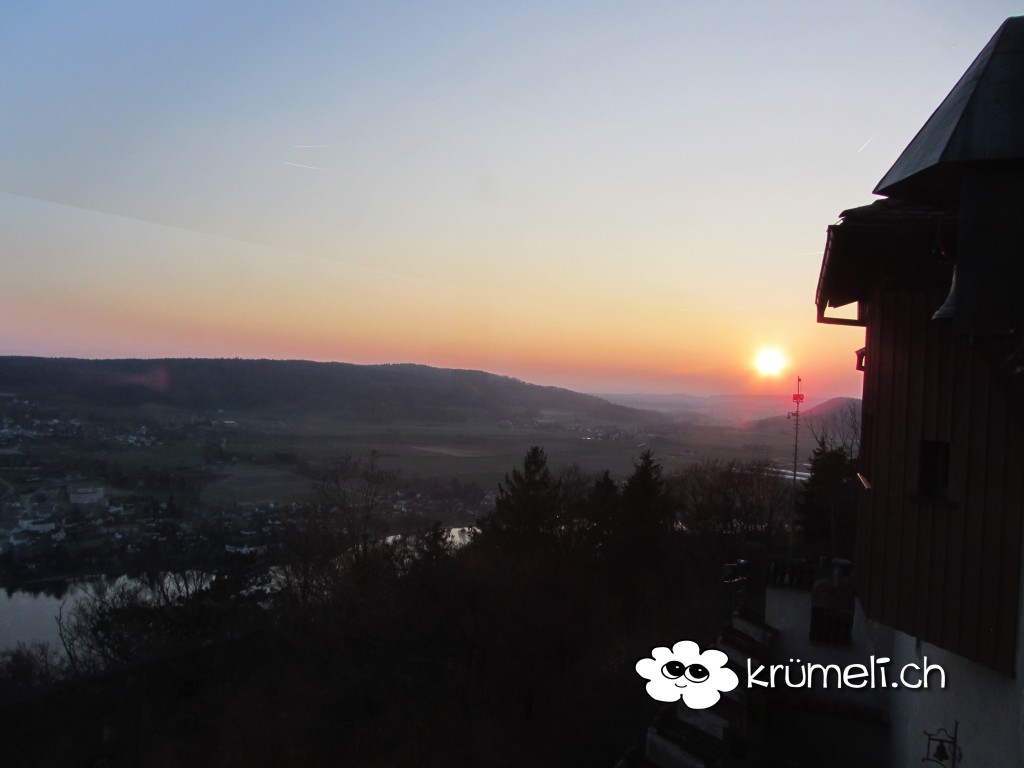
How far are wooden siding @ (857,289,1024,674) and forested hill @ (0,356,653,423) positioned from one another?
31196 millimetres

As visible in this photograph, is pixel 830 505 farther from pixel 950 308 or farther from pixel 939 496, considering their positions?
pixel 950 308

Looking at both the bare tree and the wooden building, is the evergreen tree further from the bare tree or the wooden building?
the wooden building

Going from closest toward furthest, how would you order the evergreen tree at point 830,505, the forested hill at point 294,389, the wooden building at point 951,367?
the wooden building at point 951,367, the evergreen tree at point 830,505, the forested hill at point 294,389

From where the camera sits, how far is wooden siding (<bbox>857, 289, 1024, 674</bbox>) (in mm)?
4578

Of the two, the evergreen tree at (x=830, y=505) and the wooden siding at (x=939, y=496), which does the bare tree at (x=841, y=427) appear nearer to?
the evergreen tree at (x=830, y=505)

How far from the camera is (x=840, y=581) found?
38.0 feet

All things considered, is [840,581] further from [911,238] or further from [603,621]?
[603,621]

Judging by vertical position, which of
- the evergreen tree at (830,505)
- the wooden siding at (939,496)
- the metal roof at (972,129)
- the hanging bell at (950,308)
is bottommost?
the evergreen tree at (830,505)

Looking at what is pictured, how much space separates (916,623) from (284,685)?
47.2 feet

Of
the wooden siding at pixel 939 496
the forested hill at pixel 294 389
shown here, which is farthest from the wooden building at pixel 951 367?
the forested hill at pixel 294 389

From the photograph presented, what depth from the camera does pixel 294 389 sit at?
4297 cm

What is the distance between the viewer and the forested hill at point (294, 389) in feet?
104

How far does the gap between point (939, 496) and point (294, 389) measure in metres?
41.2

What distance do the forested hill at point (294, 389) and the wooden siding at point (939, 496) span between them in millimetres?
31196
